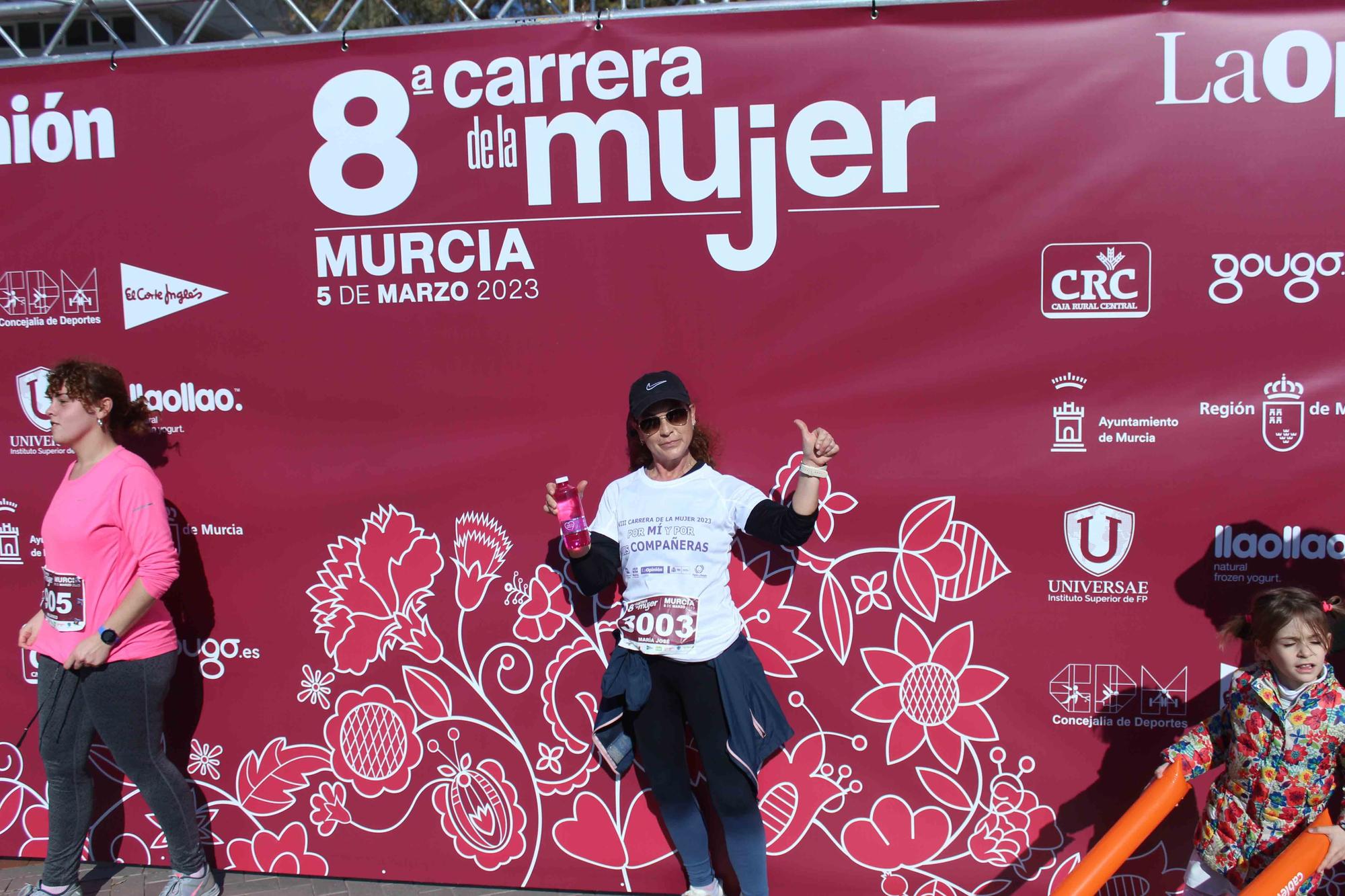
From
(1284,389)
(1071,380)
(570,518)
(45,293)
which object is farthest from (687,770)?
(45,293)

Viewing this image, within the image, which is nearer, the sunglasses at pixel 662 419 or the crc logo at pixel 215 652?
the sunglasses at pixel 662 419

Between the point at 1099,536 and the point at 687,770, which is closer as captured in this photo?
the point at 1099,536

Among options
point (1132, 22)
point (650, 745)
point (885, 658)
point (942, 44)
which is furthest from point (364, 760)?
point (1132, 22)

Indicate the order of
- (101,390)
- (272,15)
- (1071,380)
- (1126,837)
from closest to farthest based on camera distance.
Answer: (1126,837) < (1071,380) < (101,390) < (272,15)

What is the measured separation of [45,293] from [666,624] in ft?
8.27

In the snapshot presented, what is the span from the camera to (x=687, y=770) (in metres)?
3.15

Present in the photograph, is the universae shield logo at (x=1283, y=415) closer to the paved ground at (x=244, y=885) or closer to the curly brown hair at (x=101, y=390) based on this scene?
the paved ground at (x=244, y=885)

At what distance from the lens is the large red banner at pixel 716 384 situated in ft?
9.70

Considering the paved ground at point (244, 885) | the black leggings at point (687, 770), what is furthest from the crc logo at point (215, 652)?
the black leggings at point (687, 770)

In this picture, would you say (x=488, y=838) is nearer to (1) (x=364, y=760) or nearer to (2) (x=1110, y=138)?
(1) (x=364, y=760)

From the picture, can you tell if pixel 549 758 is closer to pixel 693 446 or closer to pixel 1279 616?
pixel 693 446

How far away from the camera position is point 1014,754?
3172 mm

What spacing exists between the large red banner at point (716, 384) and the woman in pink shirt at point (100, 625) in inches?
13.4

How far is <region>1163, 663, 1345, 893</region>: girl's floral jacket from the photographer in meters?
2.51
